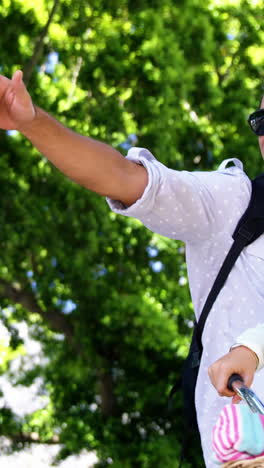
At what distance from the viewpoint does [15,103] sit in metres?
1.52

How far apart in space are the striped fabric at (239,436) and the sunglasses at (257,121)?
2.56 feet

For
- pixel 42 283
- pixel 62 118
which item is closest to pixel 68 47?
pixel 62 118

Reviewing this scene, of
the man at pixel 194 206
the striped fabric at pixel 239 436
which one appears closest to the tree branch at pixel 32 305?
the man at pixel 194 206

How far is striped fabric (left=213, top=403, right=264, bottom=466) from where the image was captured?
3.87 ft

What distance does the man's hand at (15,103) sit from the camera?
151cm

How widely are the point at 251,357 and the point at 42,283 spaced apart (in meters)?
5.27

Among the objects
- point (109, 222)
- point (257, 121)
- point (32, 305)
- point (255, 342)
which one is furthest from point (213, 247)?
point (32, 305)

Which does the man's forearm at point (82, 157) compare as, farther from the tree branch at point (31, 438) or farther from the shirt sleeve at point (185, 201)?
the tree branch at point (31, 438)

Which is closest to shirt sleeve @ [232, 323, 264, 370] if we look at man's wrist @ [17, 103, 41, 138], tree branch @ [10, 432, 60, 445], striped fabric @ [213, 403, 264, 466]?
striped fabric @ [213, 403, 264, 466]

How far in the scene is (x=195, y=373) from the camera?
1.83 m

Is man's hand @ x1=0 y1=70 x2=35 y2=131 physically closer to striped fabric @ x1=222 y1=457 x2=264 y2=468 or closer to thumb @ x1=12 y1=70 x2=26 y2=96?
thumb @ x1=12 y1=70 x2=26 y2=96

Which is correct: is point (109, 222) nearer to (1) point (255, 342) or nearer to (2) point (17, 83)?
(2) point (17, 83)

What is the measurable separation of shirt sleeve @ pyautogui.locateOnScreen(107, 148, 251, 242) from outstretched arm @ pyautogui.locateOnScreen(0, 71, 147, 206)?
4cm

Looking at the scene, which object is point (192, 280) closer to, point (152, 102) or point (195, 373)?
point (195, 373)
